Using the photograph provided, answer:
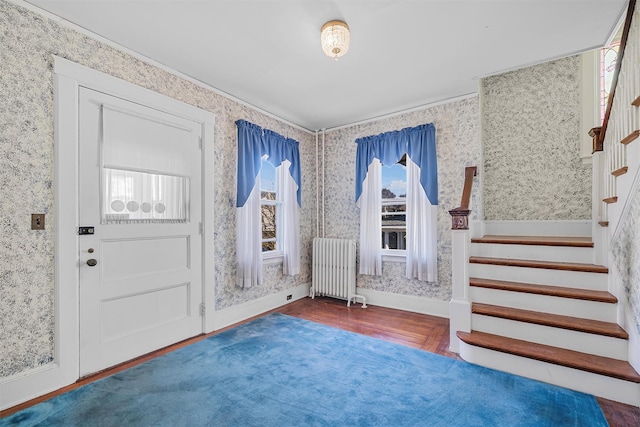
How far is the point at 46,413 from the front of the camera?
5.67ft

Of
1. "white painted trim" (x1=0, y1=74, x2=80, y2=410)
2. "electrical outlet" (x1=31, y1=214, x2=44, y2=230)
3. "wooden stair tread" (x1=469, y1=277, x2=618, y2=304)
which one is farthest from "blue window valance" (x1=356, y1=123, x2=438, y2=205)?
"electrical outlet" (x1=31, y1=214, x2=44, y2=230)

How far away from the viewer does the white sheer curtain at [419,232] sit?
3.44 meters

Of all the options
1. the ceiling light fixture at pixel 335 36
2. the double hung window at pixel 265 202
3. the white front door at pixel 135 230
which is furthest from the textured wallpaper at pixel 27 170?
the ceiling light fixture at pixel 335 36

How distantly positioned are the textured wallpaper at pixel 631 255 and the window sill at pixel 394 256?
1.99 metres

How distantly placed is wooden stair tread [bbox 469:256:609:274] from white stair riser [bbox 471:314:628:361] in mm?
525

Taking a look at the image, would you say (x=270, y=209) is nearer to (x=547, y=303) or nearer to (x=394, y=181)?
(x=394, y=181)

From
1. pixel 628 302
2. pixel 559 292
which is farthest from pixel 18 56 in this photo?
pixel 628 302

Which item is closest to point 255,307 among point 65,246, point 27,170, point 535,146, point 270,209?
point 270,209

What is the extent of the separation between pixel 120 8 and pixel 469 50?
267cm

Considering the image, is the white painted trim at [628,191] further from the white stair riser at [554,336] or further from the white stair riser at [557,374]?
the white stair riser at [557,374]

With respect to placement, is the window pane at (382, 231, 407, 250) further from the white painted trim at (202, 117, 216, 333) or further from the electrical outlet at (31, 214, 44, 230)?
the electrical outlet at (31, 214, 44, 230)

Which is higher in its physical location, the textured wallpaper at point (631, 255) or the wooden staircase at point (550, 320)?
the textured wallpaper at point (631, 255)

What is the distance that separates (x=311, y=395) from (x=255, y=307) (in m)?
1.77

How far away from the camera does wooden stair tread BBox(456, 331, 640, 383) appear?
1.81 meters
